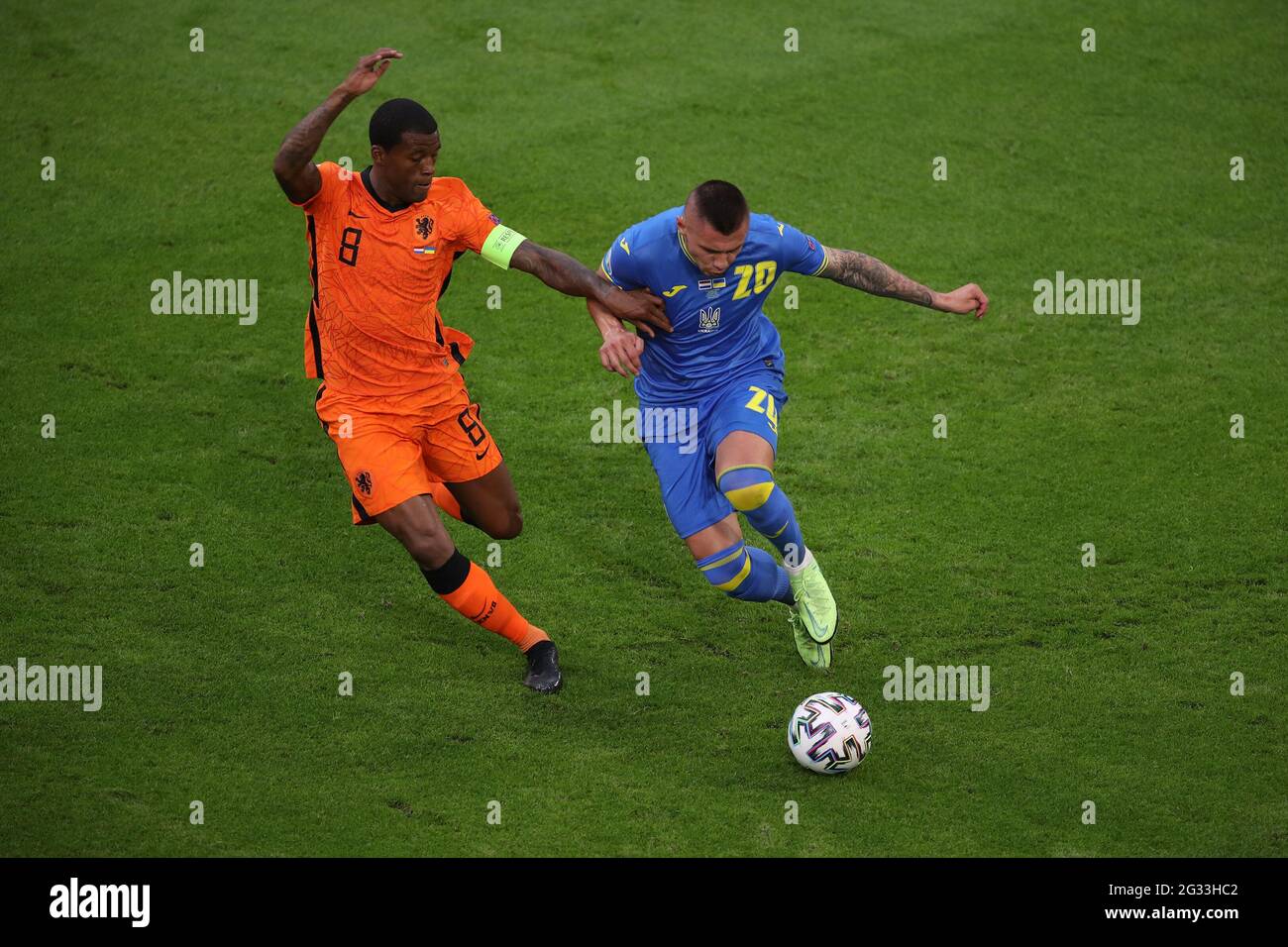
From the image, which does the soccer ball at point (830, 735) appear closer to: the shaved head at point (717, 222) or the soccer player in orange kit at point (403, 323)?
the soccer player in orange kit at point (403, 323)

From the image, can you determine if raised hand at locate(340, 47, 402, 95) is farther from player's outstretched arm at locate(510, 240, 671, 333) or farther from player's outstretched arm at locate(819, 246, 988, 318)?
player's outstretched arm at locate(819, 246, 988, 318)

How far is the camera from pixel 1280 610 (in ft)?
25.8

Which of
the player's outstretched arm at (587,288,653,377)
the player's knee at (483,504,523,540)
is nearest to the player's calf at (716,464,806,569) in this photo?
the player's outstretched arm at (587,288,653,377)

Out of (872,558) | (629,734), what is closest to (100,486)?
A: (629,734)

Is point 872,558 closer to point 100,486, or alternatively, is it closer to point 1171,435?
point 1171,435

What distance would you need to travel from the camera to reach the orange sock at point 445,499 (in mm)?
7617

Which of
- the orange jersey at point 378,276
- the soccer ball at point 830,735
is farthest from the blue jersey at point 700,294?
the soccer ball at point 830,735

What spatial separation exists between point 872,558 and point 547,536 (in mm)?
1928

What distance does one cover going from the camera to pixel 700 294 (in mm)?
7227

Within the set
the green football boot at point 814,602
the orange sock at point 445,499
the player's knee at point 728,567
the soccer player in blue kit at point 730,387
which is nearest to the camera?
the soccer player in blue kit at point 730,387

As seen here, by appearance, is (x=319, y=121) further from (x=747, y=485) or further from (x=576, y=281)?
(x=747, y=485)

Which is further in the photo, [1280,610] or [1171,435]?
[1171,435]

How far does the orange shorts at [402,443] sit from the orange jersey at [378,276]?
9 centimetres

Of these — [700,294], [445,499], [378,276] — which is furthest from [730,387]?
[378,276]
